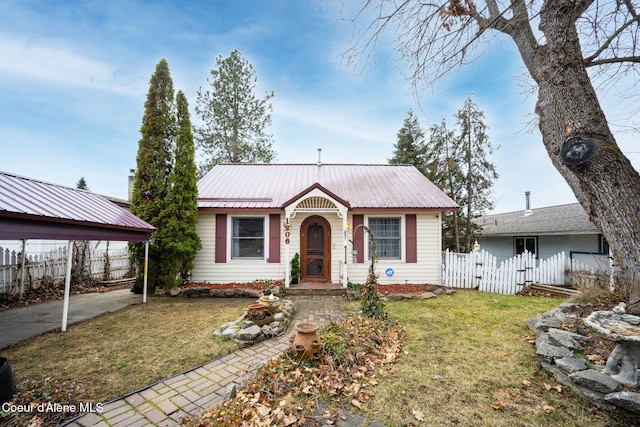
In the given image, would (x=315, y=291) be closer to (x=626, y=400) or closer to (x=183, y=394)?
(x=183, y=394)

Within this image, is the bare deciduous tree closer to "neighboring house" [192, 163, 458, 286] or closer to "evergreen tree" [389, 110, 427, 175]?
"neighboring house" [192, 163, 458, 286]

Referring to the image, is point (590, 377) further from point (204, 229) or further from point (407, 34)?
point (204, 229)

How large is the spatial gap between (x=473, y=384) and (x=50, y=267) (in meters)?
11.7

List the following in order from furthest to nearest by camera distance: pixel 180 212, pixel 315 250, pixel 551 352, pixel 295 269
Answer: pixel 315 250 < pixel 295 269 < pixel 180 212 < pixel 551 352

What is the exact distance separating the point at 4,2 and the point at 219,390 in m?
9.21

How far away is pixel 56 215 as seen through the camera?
14.2 ft

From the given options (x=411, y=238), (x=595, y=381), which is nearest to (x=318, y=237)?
(x=411, y=238)

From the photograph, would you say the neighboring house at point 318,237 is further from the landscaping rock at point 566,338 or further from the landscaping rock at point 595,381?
the landscaping rock at point 595,381

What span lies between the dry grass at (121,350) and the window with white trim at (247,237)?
316cm

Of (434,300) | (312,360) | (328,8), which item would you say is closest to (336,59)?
(328,8)

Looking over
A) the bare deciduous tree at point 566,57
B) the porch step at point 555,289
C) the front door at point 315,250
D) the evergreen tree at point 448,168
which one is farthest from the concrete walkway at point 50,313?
the evergreen tree at point 448,168

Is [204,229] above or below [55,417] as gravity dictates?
above

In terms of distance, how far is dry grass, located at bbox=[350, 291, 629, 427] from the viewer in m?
2.55

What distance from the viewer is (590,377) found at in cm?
→ 278
